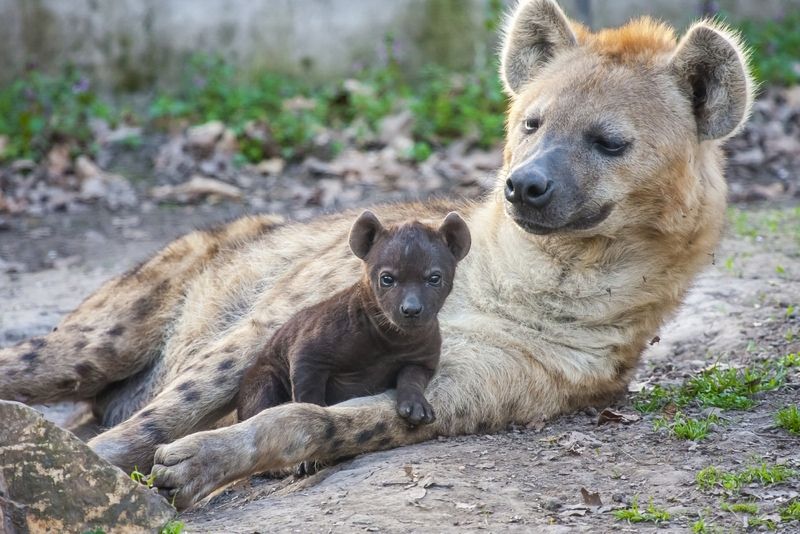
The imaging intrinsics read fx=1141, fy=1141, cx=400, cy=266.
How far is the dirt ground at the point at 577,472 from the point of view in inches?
117

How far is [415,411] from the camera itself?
11.5 ft

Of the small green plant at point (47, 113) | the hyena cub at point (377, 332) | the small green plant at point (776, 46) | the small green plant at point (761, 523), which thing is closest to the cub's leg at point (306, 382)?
the hyena cub at point (377, 332)

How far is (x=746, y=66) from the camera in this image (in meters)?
3.84

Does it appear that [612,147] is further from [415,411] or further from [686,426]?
[415,411]

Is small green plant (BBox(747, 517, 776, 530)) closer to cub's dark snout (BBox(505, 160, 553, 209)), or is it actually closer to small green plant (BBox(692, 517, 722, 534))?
small green plant (BBox(692, 517, 722, 534))

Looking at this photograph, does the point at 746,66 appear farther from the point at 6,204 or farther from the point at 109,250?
the point at 6,204

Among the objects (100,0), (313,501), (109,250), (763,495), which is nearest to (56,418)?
(109,250)

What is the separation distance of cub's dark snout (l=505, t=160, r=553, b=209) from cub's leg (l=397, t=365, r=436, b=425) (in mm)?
631

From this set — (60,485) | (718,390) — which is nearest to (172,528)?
(60,485)

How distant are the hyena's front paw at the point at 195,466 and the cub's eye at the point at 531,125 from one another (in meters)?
1.49

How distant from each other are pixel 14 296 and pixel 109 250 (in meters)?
1.02

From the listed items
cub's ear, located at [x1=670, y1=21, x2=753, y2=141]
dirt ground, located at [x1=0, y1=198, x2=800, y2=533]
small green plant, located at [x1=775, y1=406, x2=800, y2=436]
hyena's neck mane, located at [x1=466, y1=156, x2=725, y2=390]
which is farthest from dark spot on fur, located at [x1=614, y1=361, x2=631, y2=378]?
cub's ear, located at [x1=670, y1=21, x2=753, y2=141]

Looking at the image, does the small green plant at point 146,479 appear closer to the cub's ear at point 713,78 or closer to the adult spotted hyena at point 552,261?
the adult spotted hyena at point 552,261

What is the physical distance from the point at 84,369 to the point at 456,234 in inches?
70.4
